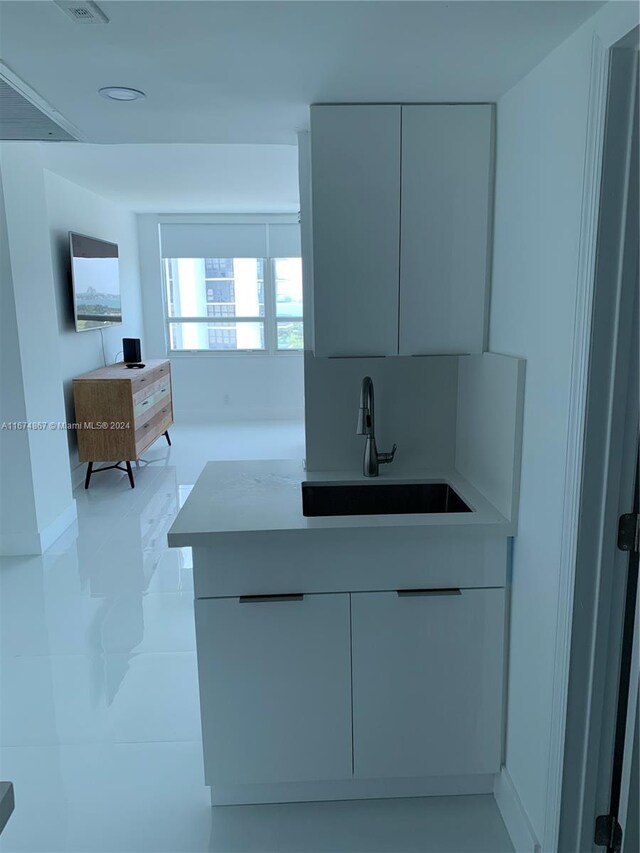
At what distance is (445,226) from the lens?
1.86m

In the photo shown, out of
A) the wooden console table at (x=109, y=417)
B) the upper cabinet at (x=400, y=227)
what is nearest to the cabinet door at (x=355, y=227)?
the upper cabinet at (x=400, y=227)

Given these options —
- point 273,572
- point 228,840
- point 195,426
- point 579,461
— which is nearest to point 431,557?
point 273,572

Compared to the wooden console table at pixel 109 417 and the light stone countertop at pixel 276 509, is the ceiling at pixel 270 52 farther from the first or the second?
the wooden console table at pixel 109 417

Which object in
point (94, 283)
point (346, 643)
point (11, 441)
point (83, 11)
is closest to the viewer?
point (83, 11)

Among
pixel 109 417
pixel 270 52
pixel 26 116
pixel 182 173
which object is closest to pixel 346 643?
pixel 270 52

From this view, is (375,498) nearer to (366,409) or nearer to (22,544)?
(366,409)

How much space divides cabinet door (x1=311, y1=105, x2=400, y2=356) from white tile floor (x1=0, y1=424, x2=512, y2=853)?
1.44 metres

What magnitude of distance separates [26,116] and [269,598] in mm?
1640

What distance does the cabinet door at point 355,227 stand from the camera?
1789 mm

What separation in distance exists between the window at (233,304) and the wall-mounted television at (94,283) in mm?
1399

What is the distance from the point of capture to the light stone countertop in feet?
5.40

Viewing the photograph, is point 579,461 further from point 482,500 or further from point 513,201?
point 513,201

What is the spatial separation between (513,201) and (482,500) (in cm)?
89

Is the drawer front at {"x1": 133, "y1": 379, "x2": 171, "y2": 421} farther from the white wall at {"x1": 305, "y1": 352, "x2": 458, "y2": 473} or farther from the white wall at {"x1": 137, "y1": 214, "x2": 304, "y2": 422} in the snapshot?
the white wall at {"x1": 305, "y1": 352, "x2": 458, "y2": 473}
